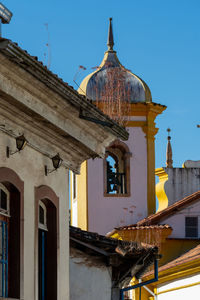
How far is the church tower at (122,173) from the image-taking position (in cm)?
4975

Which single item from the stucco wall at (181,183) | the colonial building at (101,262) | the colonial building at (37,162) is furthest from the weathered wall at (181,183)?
the colonial building at (37,162)

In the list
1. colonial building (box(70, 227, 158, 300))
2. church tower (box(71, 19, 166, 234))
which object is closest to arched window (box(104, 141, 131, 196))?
church tower (box(71, 19, 166, 234))

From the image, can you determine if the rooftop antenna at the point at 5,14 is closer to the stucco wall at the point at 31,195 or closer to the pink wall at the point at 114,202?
the stucco wall at the point at 31,195

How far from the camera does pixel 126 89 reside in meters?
49.5

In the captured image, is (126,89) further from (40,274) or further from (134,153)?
(40,274)

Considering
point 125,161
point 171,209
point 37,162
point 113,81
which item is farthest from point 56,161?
point 125,161

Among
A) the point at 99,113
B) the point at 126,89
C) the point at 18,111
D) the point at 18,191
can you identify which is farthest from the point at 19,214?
the point at 126,89

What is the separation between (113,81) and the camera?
162 ft

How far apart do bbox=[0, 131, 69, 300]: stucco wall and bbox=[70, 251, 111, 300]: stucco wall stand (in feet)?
9.22

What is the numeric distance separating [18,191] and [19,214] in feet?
0.90

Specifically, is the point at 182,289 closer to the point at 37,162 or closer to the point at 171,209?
the point at 171,209

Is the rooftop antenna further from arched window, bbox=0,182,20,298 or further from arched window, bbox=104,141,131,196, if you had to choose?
arched window, bbox=104,141,131,196

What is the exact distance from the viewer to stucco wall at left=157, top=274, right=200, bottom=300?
3623 cm

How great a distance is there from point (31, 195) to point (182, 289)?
2169 centimetres
